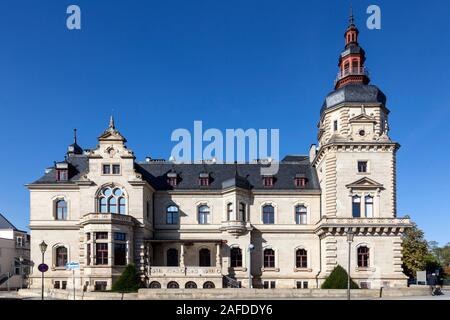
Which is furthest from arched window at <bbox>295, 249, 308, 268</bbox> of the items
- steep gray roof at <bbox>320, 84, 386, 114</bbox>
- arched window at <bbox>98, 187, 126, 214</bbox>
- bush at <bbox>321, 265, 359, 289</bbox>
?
arched window at <bbox>98, 187, 126, 214</bbox>

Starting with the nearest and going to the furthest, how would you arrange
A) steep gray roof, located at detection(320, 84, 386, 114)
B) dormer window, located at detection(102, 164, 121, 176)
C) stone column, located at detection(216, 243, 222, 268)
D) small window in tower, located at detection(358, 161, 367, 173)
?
small window in tower, located at detection(358, 161, 367, 173) < dormer window, located at detection(102, 164, 121, 176) < steep gray roof, located at detection(320, 84, 386, 114) < stone column, located at detection(216, 243, 222, 268)

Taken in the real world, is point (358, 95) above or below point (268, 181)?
above

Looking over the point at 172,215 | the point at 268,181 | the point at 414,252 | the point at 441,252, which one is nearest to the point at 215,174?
the point at 268,181

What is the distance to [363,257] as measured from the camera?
42344mm

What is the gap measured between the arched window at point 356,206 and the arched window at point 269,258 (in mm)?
9992

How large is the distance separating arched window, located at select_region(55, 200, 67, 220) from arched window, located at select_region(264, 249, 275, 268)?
22.2m

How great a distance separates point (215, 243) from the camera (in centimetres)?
4522

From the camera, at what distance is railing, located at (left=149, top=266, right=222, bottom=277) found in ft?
135

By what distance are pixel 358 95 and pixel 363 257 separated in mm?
16499

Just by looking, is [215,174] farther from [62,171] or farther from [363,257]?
[363,257]

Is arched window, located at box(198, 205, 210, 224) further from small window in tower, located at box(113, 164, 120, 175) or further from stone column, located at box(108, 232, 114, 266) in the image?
stone column, located at box(108, 232, 114, 266)

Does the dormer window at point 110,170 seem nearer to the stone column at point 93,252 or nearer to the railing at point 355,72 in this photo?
the stone column at point 93,252

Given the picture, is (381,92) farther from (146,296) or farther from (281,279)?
(146,296)
